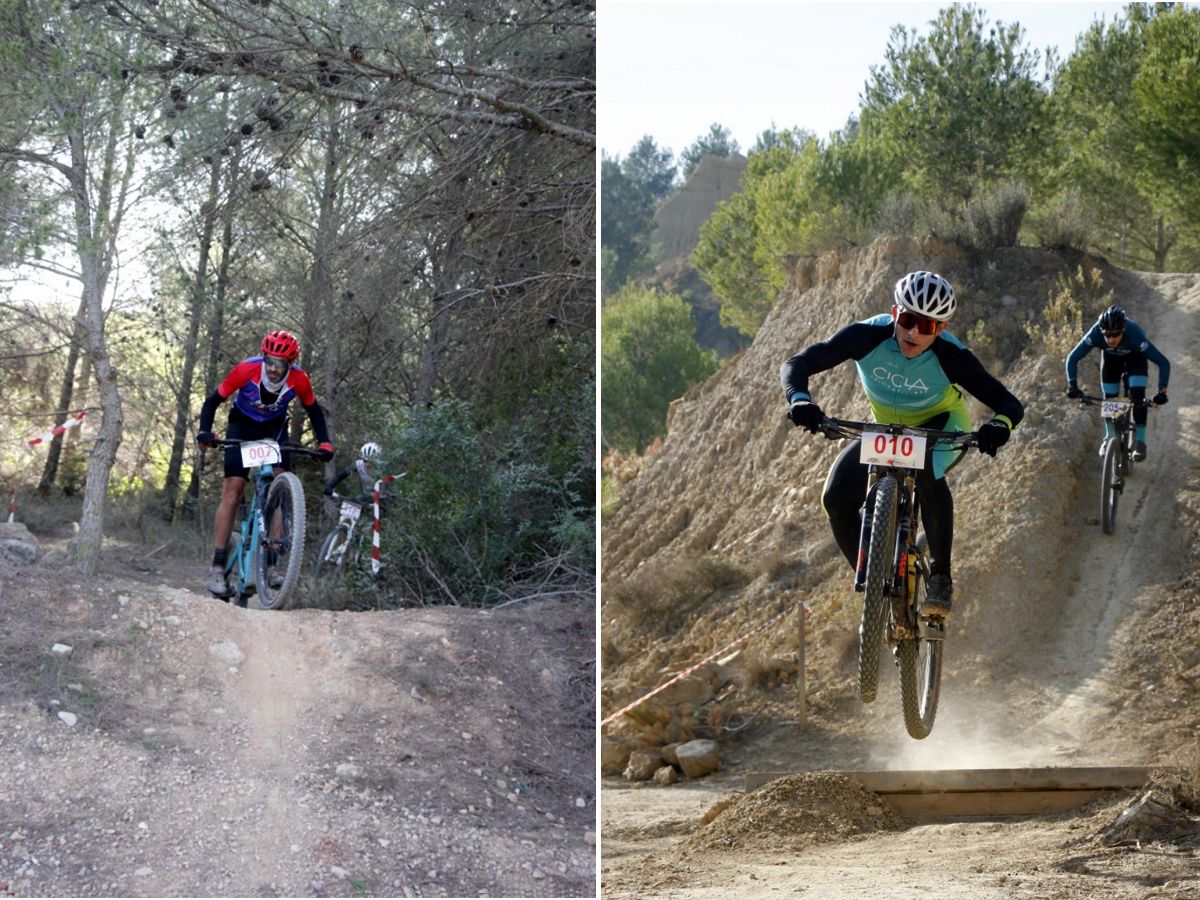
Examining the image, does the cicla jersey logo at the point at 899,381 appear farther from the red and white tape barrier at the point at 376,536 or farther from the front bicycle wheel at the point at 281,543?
the red and white tape barrier at the point at 376,536

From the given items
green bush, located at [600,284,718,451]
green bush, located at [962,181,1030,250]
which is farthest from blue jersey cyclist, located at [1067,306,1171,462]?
green bush, located at [600,284,718,451]

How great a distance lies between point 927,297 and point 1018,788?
2279 mm

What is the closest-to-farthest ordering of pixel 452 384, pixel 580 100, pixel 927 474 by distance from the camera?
pixel 927 474, pixel 580 100, pixel 452 384

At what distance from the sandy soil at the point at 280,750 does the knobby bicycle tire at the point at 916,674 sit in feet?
7.30

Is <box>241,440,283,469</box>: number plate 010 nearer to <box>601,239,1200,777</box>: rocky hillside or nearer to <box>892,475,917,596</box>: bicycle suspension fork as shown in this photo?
<box>892,475,917,596</box>: bicycle suspension fork

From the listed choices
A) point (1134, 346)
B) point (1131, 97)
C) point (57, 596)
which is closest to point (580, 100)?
point (1134, 346)

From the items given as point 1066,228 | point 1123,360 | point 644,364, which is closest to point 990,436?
point 1123,360

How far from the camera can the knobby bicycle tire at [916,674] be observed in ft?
14.6

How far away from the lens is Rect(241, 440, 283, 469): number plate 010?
6750 millimetres

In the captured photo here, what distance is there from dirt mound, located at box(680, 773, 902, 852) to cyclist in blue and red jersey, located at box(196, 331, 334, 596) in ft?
8.17

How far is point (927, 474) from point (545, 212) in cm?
472

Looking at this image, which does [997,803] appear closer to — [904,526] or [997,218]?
[904,526]

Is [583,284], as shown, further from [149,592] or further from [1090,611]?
[1090,611]

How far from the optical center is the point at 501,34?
29.9ft
